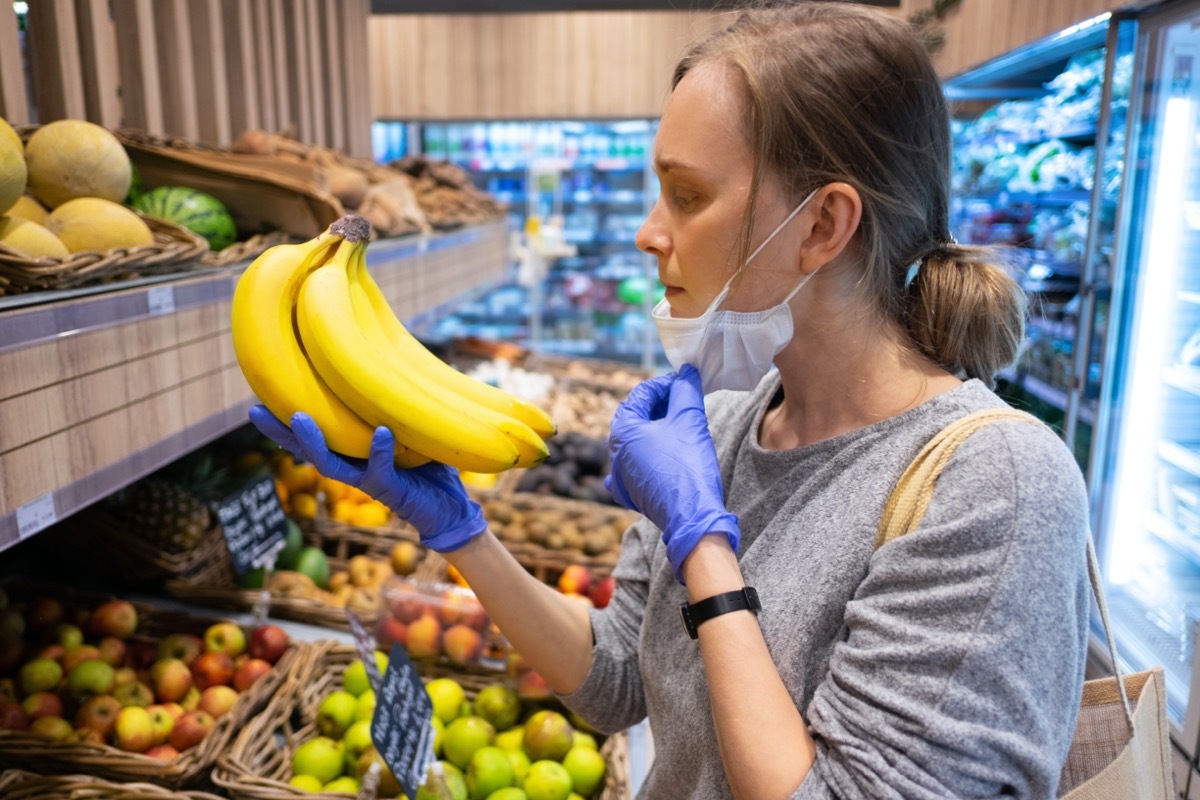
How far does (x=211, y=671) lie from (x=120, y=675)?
176 mm

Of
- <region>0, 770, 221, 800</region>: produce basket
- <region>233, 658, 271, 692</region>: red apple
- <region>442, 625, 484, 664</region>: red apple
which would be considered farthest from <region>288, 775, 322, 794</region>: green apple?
<region>442, 625, 484, 664</region>: red apple

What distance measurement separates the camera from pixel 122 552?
222cm

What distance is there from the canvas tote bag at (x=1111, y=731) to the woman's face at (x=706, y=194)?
0.31 m

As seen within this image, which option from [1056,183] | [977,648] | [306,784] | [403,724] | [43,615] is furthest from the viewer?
[1056,183]

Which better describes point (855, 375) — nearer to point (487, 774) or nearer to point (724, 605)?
point (724, 605)

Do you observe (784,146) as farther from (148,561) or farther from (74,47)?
(148,561)

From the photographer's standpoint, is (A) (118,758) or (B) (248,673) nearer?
(A) (118,758)

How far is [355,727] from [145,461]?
72 cm

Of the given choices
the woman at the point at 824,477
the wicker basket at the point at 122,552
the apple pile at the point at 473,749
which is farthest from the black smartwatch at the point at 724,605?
the wicker basket at the point at 122,552

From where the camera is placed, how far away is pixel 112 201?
1.62 m

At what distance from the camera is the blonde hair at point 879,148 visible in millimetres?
1072

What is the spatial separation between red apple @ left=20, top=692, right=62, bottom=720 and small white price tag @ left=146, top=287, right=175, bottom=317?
34.1 inches

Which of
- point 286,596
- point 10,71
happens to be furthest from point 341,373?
point 286,596

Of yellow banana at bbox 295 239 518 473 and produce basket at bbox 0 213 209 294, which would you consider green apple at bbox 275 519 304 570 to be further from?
yellow banana at bbox 295 239 518 473
